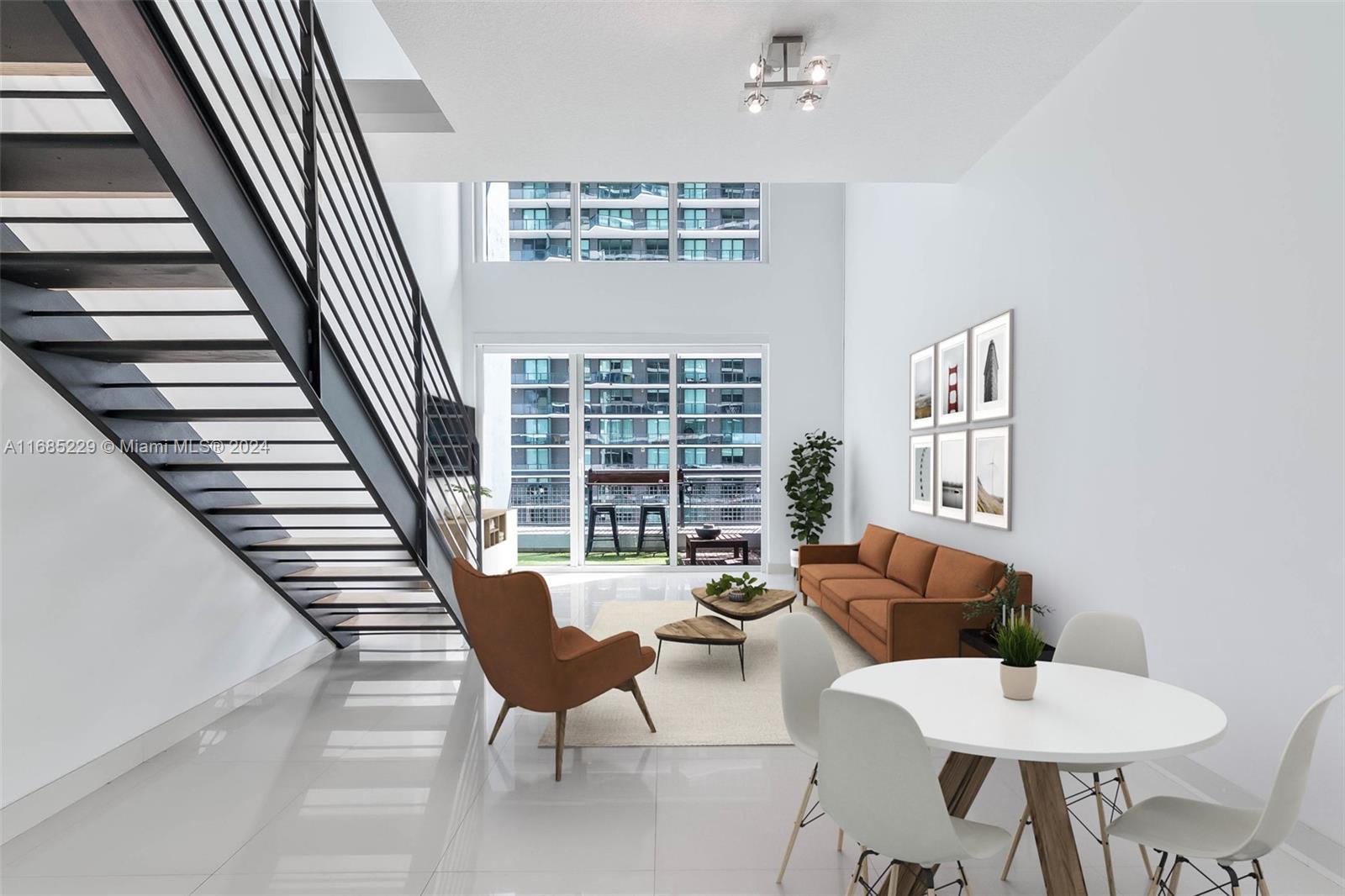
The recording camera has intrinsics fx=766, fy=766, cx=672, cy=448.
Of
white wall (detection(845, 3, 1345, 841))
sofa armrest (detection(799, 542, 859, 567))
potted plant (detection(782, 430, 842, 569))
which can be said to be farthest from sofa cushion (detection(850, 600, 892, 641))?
potted plant (detection(782, 430, 842, 569))

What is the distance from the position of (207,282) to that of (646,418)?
6860 millimetres

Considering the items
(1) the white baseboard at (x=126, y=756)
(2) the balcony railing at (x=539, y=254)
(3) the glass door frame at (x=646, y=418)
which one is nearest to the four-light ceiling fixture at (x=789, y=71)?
(1) the white baseboard at (x=126, y=756)

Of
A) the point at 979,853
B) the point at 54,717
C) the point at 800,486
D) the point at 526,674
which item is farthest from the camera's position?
the point at 800,486

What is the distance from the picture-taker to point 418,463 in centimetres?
438

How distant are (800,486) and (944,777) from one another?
6.61 m

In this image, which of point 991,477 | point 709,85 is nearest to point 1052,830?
point 991,477

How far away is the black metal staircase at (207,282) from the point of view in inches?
87.3

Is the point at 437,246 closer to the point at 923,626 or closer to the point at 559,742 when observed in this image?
the point at 559,742

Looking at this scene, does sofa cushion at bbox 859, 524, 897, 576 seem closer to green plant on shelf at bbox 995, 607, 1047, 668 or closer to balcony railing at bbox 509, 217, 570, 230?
green plant on shelf at bbox 995, 607, 1047, 668

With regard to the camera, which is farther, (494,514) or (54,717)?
(494,514)

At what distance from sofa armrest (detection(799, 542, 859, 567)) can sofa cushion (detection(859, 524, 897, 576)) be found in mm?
115

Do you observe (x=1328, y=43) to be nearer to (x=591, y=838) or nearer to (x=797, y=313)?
(x=591, y=838)

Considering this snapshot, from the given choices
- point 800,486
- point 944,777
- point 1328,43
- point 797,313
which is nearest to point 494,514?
point 800,486

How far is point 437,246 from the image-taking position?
8.18 m
